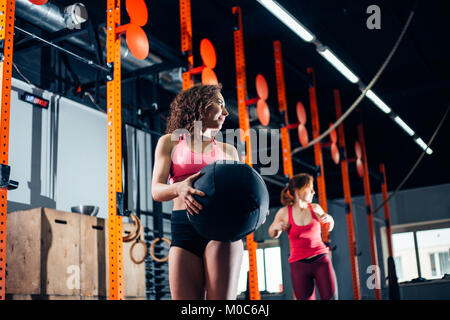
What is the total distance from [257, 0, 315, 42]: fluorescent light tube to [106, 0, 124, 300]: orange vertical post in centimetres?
167

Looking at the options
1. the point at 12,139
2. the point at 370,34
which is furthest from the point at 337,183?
the point at 12,139

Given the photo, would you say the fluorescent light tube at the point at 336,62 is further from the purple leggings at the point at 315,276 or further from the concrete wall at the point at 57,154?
the concrete wall at the point at 57,154

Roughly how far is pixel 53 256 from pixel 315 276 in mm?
2573

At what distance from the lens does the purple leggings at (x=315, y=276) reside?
14.1ft

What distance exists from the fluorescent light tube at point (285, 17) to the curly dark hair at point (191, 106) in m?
3.30

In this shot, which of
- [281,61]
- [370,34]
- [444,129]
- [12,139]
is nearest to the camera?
[12,139]

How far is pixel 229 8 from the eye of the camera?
6887 mm

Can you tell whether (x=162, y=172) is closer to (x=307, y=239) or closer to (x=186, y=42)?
(x=307, y=239)

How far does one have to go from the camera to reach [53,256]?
16.4 ft

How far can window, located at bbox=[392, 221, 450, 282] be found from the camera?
1237 centimetres

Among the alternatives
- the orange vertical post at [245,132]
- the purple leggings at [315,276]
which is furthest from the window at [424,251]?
the purple leggings at [315,276]
